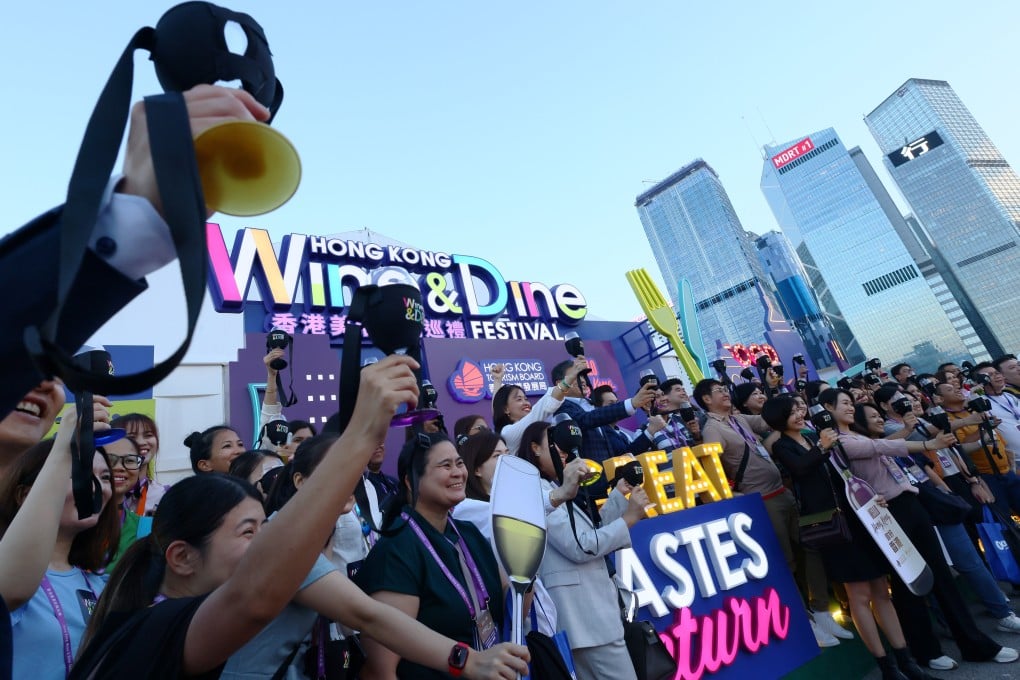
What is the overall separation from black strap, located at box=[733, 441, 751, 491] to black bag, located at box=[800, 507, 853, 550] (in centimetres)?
97

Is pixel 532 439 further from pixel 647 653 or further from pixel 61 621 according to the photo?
pixel 61 621

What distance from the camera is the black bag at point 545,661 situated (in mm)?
2041

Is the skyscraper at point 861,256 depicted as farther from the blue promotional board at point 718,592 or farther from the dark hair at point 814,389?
the blue promotional board at point 718,592

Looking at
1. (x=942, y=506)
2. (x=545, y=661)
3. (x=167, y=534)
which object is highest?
(x=167, y=534)

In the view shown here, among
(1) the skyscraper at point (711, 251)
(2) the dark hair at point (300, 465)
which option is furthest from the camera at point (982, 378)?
(1) the skyscraper at point (711, 251)

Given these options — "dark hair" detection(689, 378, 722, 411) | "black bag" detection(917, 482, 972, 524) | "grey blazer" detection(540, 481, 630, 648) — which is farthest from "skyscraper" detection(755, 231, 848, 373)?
"grey blazer" detection(540, 481, 630, 648)

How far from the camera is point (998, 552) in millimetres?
5199

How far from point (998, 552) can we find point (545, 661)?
567cm

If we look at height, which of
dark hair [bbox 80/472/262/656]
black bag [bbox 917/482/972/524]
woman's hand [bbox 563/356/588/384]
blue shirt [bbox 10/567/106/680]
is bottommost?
black bag [bbox 917/482/972/524]

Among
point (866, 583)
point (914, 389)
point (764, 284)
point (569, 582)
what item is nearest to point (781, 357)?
point (914, 389)

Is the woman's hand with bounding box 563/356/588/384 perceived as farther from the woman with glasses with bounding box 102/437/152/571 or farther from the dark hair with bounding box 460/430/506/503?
the woman with glasses with bounding box 102/437/152/571

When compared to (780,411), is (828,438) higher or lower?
lower

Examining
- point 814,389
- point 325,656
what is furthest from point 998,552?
point 325,656

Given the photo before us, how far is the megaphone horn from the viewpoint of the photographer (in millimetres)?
810
